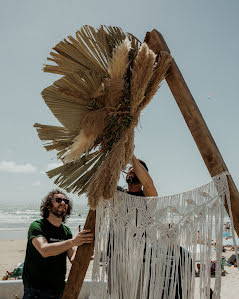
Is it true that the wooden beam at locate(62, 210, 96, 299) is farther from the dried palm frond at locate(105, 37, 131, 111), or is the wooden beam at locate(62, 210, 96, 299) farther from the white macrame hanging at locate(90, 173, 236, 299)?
the dried palm frond at locate(105, 37, 131, 111)

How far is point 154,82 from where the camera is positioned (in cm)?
183

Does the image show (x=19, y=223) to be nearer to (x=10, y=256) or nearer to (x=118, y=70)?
(x=10, y=256)

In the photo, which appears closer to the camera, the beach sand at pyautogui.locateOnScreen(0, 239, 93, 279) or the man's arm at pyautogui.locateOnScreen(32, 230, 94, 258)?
the man's arm at pyautogui.locateOnScreen(32, 230, 94, 258)

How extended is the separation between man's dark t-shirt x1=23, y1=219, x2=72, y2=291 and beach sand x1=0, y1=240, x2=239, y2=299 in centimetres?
513

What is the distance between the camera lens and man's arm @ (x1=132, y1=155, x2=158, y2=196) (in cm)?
196

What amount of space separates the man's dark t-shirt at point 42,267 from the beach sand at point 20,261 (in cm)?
513

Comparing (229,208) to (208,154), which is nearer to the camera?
(229,208)

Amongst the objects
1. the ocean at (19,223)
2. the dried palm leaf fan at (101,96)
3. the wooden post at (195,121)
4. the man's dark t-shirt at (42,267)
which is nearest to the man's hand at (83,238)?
the dried palm leaf fan at (101,96)

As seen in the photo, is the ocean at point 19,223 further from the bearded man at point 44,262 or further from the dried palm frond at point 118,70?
the dried palm frond at point 118,70

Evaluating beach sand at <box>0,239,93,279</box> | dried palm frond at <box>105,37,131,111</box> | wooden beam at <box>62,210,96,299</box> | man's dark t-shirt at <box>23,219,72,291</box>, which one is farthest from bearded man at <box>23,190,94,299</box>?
beach sand at <box>0,239,93,279</box>

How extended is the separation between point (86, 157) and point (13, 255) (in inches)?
571

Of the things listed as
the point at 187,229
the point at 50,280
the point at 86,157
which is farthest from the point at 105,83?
the point at 50,280

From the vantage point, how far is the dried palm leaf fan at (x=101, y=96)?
1808 mm

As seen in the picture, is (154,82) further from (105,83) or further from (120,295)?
(120,295)
